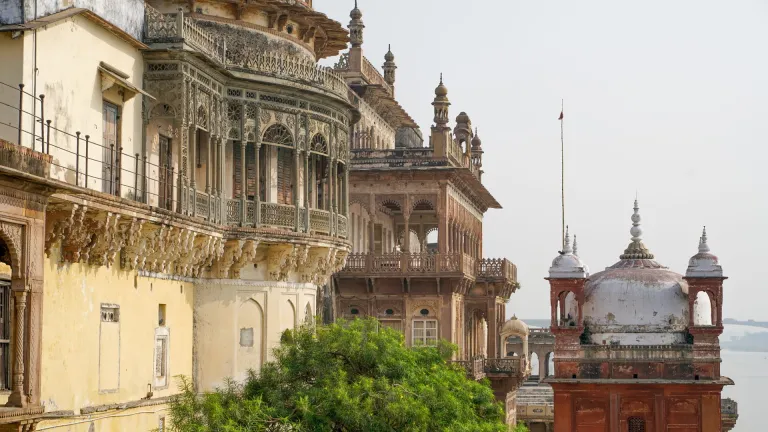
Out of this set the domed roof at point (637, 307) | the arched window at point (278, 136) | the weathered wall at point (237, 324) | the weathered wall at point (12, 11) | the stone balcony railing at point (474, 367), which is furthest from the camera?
the stone balcony railing at point (474, 367)

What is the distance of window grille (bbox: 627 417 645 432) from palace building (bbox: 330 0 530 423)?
6511mm

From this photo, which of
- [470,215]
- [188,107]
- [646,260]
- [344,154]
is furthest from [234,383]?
[470,215]

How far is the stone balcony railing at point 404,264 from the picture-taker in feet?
167

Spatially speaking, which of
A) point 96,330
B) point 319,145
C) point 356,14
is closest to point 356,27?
point 356,14

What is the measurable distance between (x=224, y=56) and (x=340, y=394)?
824cm

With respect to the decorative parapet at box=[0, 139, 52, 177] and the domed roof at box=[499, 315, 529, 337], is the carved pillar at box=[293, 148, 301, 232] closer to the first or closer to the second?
the decorative parapet at box=[0, 139, 52, 177]

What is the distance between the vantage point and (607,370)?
47719 mm

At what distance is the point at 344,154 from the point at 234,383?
7.09 m

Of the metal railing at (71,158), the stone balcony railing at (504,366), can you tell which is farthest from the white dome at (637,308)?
the metal railing at (71,158)

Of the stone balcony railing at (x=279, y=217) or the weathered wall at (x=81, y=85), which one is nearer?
the weathered wall at (x=81, y=85)

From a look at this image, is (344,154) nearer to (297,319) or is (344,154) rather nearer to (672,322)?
(297,319)

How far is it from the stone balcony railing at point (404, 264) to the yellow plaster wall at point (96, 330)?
2266 centimetres

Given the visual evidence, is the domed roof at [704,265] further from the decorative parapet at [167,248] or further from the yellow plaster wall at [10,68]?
the yellow plaster wall at [10,68]

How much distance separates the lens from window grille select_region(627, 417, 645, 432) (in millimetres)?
47188
